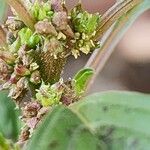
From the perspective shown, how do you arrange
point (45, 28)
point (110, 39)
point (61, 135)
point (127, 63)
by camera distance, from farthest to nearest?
point (127, 63) < point (110, 39) < point (45, 28) < point (61, 135)

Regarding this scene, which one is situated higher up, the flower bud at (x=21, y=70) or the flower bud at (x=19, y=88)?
the flower bud at (x=21, y=70)

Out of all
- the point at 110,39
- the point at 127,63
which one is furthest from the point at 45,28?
the point at 127,63

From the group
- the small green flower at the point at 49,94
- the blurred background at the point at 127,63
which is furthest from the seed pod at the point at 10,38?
the blurred background at the point at 127,63

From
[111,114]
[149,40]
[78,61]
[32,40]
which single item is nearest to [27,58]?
[32,40]

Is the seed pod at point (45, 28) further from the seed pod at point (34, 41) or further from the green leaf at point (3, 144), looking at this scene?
the green leaf at point (3, 144)

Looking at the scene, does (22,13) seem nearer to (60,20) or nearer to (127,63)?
(60,20)

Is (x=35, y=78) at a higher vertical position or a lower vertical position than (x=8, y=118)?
higher
